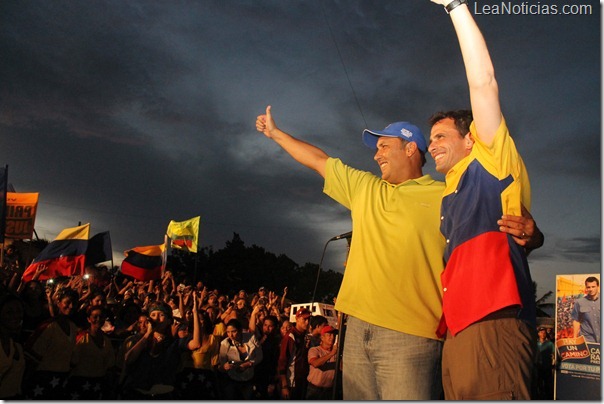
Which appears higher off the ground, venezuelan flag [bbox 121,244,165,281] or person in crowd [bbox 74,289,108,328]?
venezuelan flag [bbox 121,244,165,281]

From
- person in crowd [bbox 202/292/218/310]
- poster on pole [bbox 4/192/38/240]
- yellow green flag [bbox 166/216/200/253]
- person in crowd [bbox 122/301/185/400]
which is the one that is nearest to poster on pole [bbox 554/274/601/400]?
person in crowd [bbox 122/301/185/400]

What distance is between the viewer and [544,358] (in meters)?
9.59

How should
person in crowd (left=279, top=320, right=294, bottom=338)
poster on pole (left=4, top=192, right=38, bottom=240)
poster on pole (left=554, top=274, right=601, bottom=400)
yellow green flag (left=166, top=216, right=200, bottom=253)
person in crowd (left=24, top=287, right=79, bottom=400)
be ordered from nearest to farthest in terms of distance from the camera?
1. person in crowd (left=24, top=287, right=79, bottom=400)
2. poster on pole (left=554, top=274, right=601, bottom=400)
3. person in crowd (left=279, top=320, right=294, bottom=338)
4. poster on pole (left=4, top=192, right=38, bottom=240)
5. yellow green flag (left=166, top=216, right=200, bottom=253)

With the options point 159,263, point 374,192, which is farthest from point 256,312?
point 374,192

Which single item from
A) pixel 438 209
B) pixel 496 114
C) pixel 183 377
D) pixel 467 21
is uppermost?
pixel 467 21

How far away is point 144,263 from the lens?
37.7 feet

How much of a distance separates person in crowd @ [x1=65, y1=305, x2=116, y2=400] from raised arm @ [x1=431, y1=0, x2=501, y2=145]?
16.1 feet

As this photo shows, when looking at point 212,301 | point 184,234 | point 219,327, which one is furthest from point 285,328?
point 184,234

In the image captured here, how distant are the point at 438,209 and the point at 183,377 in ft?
16.6

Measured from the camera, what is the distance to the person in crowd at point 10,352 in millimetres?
4570

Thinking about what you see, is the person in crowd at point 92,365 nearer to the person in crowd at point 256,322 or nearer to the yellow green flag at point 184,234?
the person in crowd at point 256,322

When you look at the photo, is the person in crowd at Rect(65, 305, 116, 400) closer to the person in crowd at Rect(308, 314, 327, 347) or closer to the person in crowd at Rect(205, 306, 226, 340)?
the person in crowd at Rect(205, 306, 226, 340)

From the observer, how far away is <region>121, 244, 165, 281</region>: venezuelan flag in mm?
11359

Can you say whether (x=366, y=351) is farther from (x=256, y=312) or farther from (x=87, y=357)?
(x=256, y=312)
